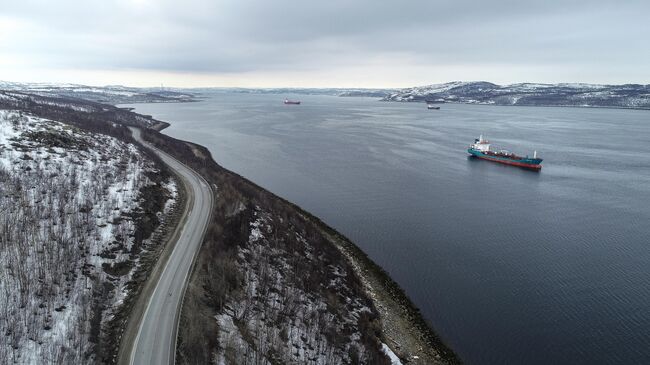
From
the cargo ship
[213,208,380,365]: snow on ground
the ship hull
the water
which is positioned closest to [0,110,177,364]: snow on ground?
[213,208,380,365]: snow on ground

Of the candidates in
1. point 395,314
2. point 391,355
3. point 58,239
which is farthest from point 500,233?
point 58,239

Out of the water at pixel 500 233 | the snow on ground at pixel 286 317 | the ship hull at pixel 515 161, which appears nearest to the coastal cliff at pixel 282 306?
the snow on ground at pixel 286 317

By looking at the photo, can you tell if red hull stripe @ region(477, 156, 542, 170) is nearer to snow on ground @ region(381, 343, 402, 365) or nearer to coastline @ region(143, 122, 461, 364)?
coastline @ region(143, 122, 461, 364)

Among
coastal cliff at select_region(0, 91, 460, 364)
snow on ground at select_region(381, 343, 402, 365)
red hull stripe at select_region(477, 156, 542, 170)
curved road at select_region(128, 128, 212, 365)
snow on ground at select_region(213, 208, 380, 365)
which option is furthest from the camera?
red hull stripe at select_region(477, 156, 542, 170)

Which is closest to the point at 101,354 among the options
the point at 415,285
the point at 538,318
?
the point at 415,285

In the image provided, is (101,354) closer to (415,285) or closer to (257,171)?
(415,285)

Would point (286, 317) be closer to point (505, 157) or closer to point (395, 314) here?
point (395, 314)

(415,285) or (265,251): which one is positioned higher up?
(265,251)

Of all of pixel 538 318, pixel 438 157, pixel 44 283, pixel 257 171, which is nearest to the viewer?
pixel 44 283
